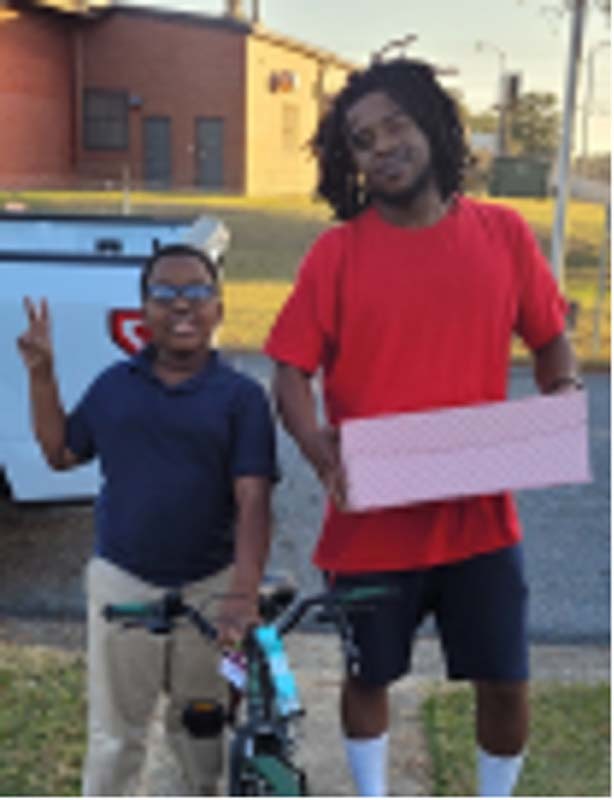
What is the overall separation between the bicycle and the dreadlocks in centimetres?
101

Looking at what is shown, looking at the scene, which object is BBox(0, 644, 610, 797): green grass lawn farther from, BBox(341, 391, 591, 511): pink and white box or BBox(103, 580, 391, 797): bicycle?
BBox(103, 580, 391, 797): bicycle

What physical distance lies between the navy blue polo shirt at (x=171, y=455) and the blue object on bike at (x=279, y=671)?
64 cm

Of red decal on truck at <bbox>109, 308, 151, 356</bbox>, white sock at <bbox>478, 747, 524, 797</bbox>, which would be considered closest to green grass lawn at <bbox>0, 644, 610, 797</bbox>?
white sock at <bbox>478, 747, 524, 797</bbox>

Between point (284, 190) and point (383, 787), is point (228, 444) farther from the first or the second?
point (284, 190)

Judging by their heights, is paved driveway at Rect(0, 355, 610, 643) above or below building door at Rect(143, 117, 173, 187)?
below

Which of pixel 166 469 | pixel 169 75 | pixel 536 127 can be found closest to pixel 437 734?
pixel 166 469

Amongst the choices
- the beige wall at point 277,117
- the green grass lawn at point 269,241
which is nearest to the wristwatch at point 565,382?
the green grass lawn at point 269,241

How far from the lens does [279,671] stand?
164 cm

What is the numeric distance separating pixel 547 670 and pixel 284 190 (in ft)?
96.2

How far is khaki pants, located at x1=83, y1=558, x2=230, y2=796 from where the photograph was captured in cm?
244

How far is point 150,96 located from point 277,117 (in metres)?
4.14

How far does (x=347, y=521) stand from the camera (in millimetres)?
2443

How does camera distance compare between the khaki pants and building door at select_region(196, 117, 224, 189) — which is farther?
building door at select_region(196, 117, 224, 189)

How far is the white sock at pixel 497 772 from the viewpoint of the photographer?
2607 mm
